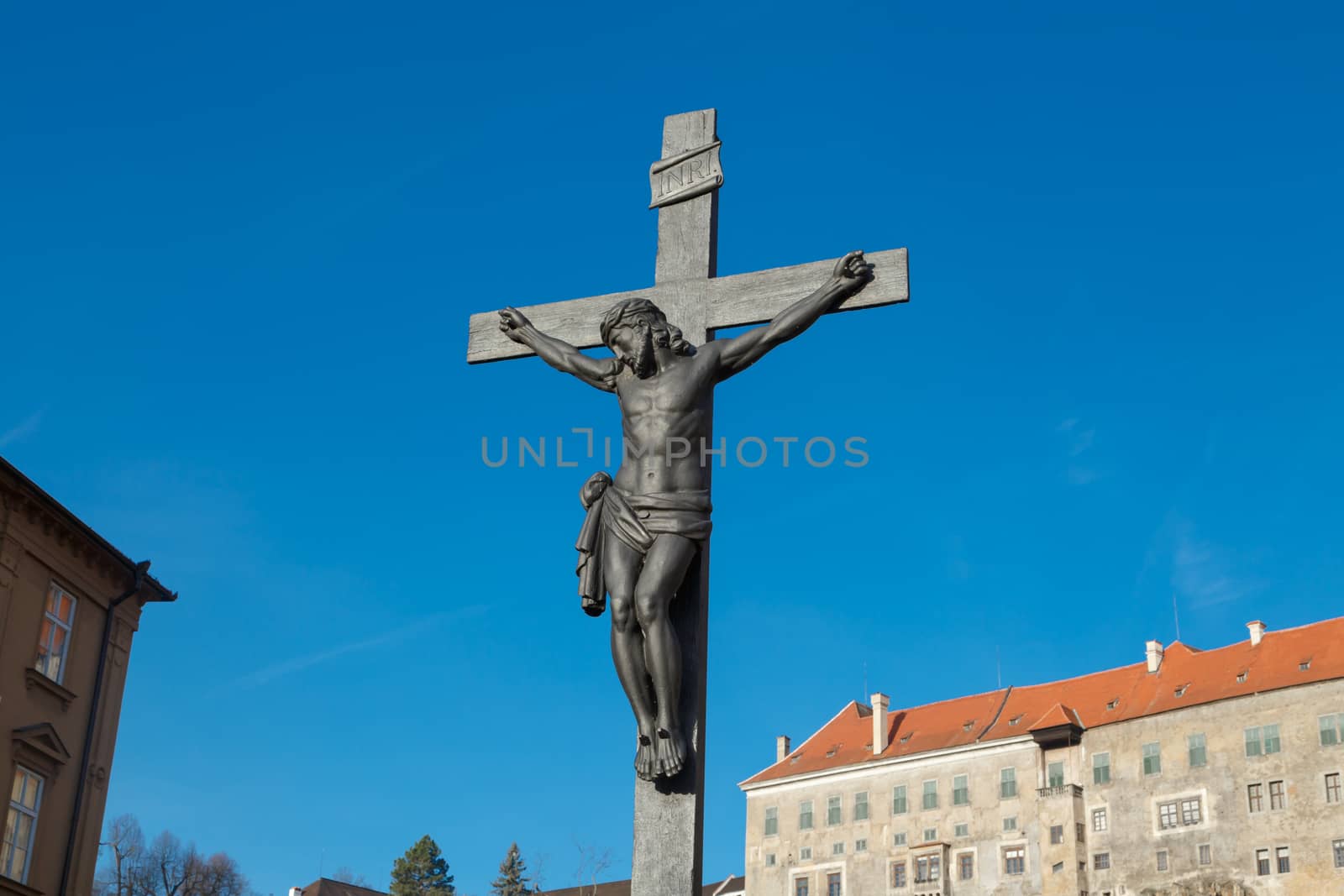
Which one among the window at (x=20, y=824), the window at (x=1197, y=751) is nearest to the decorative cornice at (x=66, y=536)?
the window at (x=20, y=824)

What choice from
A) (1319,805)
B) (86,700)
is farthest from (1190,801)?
(86,700)

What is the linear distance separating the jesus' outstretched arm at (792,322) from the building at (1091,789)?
54990mm

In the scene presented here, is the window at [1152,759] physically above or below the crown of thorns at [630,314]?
above

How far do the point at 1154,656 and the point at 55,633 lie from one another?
52.5 meters

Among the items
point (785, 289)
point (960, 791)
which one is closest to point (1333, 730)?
point (960, 791)

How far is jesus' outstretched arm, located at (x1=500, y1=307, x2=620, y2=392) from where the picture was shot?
629 centimetres

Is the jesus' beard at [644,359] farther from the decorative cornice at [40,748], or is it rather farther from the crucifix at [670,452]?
the decorative cornice at [40,748]

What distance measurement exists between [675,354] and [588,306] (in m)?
0.76

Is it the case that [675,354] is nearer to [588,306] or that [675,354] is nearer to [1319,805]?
[588,306]

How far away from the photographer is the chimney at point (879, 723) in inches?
2756

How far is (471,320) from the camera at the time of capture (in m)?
7.09

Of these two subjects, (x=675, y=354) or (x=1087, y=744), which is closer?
(x=675, y=354)

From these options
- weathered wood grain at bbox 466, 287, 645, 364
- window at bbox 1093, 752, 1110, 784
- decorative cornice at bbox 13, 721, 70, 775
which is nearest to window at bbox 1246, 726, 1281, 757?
window at bbox 1093, 752, 1110, 784

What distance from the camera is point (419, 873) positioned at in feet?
295
